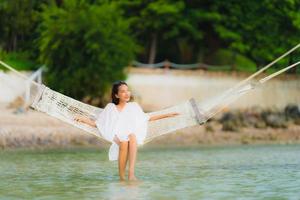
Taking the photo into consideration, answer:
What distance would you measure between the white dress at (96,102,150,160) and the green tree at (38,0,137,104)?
19208 millimetres

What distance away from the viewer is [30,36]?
128ft

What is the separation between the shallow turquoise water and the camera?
14.1m

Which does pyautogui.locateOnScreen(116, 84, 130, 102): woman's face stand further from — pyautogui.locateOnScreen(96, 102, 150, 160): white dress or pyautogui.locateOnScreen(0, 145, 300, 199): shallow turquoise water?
pyautogui.locateOnScreen(0, 145, 300, 199): shallow turquoise water

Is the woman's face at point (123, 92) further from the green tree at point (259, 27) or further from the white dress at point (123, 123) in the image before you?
the green tree at point (259, 27)

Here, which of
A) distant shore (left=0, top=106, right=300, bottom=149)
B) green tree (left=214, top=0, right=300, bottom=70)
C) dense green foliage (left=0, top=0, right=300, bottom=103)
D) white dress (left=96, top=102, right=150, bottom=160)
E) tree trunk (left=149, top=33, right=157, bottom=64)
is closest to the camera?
white dress (left=96, top=102, right=150, bottom=160)

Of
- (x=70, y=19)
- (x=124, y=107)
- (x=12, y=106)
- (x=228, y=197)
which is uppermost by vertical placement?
(x=70, y=19)

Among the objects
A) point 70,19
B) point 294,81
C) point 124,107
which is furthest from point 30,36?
point 124,107

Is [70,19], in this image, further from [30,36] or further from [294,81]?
[294,81]

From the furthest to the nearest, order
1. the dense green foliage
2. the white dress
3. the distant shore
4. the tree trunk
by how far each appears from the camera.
Result: 1. the tree trunk
2. the dense green foliage
3. the distant shore
4. the white dress

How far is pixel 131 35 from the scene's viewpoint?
133 feet

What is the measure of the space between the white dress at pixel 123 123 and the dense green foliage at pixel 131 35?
19.2m

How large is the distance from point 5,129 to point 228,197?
49.5ft

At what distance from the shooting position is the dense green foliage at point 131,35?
3475 centimetres

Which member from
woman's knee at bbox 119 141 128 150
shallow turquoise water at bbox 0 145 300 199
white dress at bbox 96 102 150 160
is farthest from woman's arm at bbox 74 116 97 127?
shallow turquoise water at bbox 0 145 300 199
